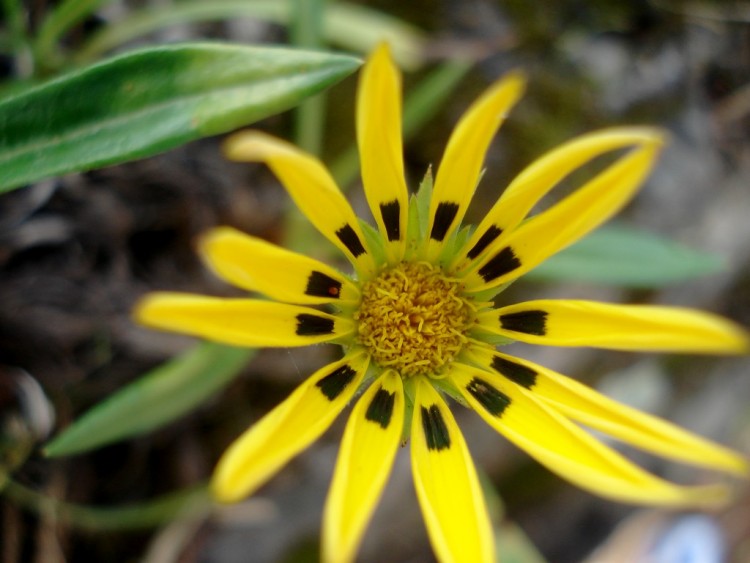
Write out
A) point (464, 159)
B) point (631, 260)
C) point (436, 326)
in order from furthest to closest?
1. point (631, 260)
2. point (436, 326)
3. point (464, 159)

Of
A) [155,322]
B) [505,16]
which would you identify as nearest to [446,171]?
[155,322]

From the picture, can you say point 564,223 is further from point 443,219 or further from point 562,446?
point 562,446

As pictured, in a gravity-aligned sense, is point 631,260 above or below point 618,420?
above

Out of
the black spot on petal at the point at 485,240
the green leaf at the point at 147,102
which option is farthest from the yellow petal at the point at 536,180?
the green leaf at the point at 147,102

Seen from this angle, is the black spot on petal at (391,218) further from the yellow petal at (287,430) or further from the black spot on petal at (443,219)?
the yellow petal at (287,430)

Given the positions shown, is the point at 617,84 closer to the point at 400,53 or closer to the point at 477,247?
the point at 400,53

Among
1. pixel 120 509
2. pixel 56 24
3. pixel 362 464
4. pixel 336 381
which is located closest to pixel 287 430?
pixel 362 464

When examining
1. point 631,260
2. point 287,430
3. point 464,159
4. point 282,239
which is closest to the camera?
point 287,430
